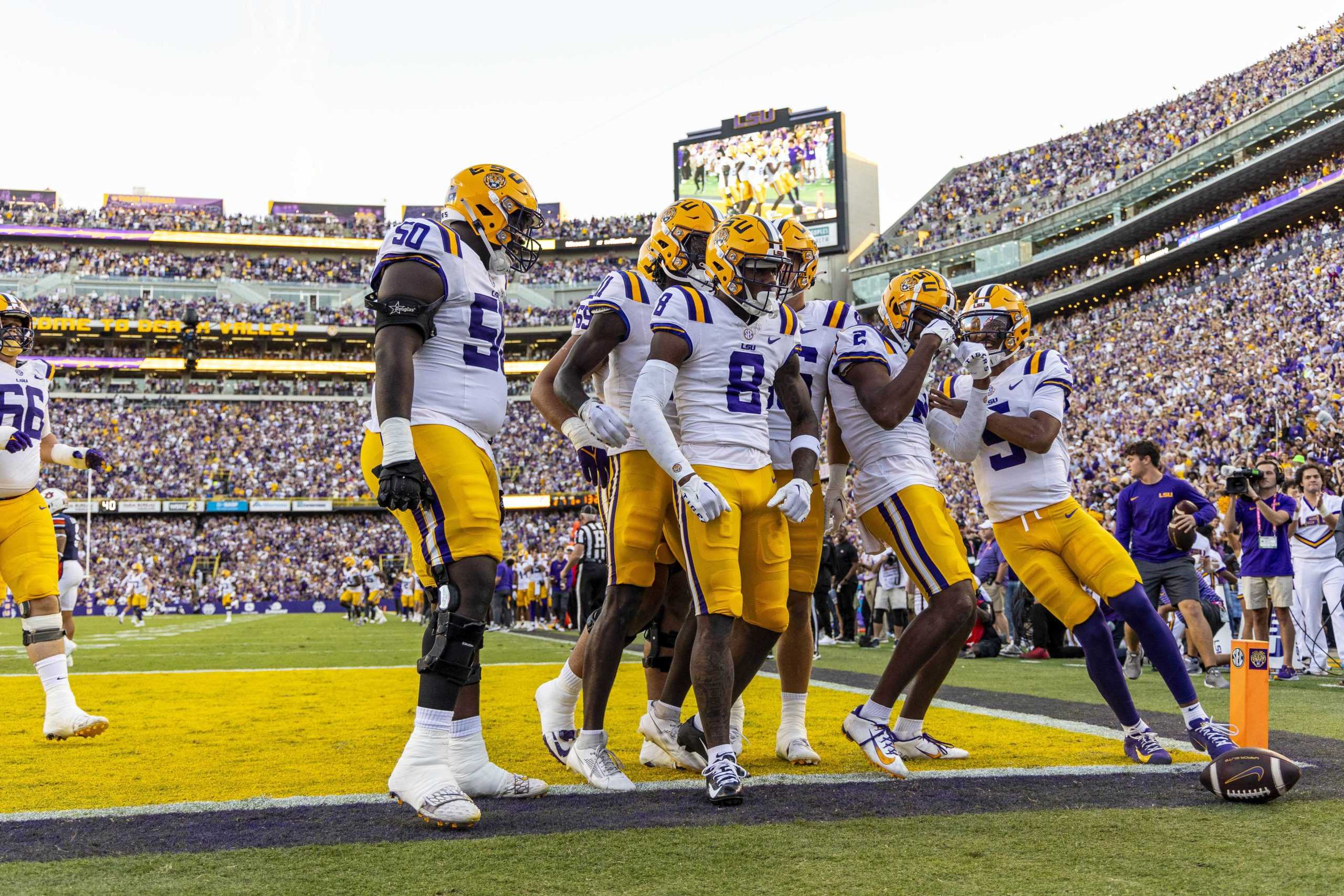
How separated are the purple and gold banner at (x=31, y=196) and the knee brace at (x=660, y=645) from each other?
66.7 m

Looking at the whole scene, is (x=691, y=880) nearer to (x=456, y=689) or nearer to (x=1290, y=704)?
(x=456, y=689)

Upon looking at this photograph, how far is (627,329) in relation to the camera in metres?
4.37

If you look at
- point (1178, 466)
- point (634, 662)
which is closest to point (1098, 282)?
point (1178, 466)

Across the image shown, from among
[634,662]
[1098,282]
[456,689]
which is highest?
[1098,282]

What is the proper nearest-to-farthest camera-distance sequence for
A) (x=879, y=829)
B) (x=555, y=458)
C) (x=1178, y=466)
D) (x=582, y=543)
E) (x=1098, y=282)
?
(x=879, y=829), (x=582, y=543), (x=1178, y=466), (x=1098, y=282), (x=555, y=458)

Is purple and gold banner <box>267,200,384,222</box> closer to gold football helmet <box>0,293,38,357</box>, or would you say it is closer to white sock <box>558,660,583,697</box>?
gold football helmet <box>0,293,38,357</box>

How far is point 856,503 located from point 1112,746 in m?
1.56

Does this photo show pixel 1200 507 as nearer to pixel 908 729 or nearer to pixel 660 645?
pixel 908 729

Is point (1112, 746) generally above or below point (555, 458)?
below

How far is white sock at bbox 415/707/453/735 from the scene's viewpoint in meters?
3.45

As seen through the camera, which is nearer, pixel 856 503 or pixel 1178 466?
pixel 856 503

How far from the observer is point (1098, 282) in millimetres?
37969

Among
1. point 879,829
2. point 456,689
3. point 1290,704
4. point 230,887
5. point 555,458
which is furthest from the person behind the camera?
point 555,458

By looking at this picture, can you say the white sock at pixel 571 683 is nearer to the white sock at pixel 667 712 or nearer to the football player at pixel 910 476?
the white sock at pixel 667 712
